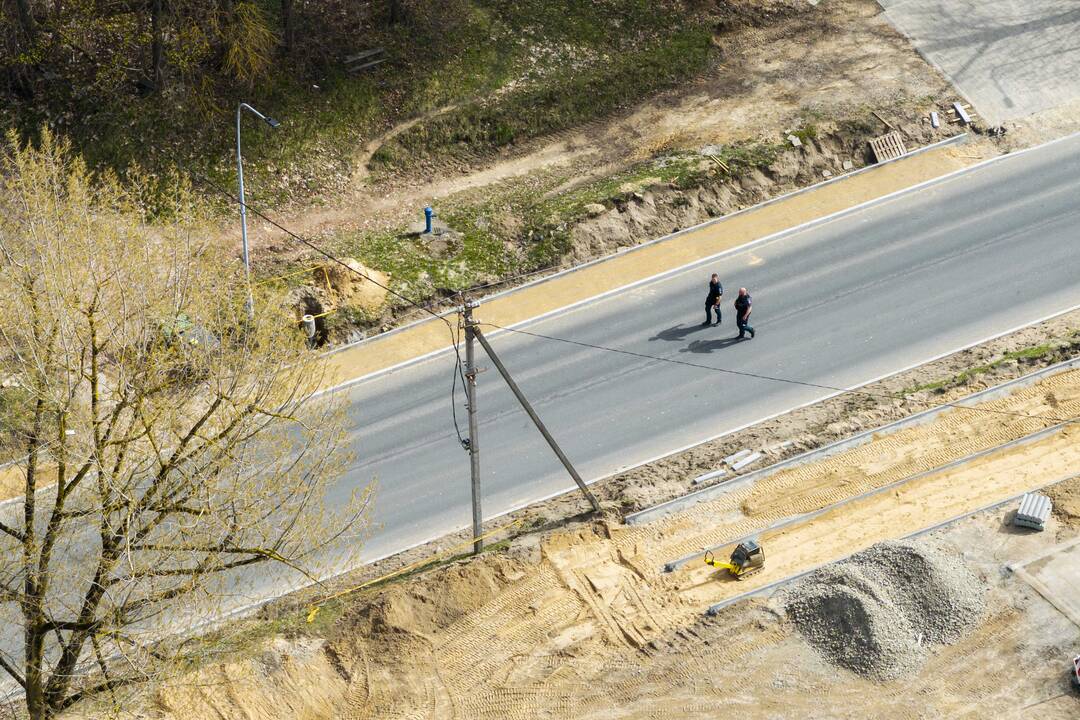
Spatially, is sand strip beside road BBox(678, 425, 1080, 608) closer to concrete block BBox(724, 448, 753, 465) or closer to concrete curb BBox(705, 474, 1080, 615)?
concrete curb BBox(705, 474, 1080, 615)

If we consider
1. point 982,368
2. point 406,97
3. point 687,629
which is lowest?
point 687,629

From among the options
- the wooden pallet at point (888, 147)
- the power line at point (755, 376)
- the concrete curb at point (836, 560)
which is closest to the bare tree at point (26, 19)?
the power line at point (755, 376)

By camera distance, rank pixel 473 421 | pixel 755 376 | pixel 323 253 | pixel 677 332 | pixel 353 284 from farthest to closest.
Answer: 1. pixel 323 253
2. pixel 353 284
3. pixel 677 332
4. pixel 755 376
5. pixel 473 421

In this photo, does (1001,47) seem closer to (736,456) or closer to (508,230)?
(508,230)

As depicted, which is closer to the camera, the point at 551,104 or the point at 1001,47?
the point at 551,104

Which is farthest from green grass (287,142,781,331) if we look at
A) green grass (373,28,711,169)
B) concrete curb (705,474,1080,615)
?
concrete curb (705,474,1080,615)

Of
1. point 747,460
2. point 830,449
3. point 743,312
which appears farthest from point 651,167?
point 830,449
